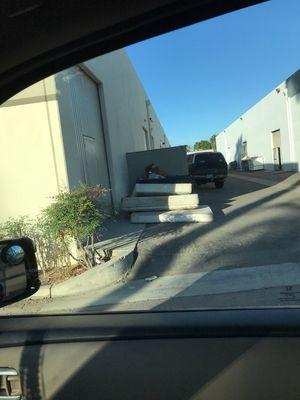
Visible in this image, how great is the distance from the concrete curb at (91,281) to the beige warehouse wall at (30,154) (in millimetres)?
2103

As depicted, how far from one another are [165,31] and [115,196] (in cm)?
1339

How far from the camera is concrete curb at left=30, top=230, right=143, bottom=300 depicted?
7363 millimetres

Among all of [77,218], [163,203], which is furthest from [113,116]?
[77,218]

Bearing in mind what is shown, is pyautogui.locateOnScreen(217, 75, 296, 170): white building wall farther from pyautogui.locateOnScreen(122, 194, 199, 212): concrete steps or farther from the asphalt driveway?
pyautogui.locateOnScreen(122, 194, 199, 212): concrete steps

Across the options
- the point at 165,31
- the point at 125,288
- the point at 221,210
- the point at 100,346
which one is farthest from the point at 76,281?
the point at 221,210

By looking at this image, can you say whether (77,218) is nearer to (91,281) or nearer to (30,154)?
(91,281)

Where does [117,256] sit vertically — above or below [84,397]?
below

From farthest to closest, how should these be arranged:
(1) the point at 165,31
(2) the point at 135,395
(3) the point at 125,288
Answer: (3) the point at 125,288 < (2) the point at 135,395 < (1) the point at 165,31

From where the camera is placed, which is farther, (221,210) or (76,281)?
(221,210)

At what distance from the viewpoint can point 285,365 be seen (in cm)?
189

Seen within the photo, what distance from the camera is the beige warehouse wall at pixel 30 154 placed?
9.31 m

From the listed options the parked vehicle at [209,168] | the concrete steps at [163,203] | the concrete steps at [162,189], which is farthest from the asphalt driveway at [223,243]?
the parked vehicle at [209,168]

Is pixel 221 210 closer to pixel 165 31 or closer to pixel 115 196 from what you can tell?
pixel 115 196

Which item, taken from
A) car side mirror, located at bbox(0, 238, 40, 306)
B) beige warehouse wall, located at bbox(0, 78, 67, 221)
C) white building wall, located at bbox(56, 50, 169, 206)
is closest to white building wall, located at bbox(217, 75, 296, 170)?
white building wall, located at bbox(56, 50, 169, 206)
